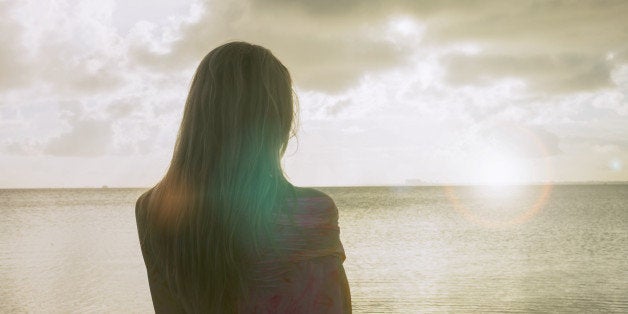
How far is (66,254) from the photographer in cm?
3059

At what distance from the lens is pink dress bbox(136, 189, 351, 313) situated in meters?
1.71

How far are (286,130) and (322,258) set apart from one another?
1.35ft

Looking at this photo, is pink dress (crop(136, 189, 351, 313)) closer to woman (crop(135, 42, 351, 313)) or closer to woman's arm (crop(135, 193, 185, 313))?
woman (crop(135, 42, 351, 313))

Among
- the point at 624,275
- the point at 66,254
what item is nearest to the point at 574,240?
the point at 624,275

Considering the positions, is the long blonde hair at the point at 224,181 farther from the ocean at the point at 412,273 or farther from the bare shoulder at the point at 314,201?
the ocean at the point at 412,273

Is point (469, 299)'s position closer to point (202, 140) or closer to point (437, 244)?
point (202, 140)

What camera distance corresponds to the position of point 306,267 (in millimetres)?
1725

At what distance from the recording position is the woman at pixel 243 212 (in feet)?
5.65

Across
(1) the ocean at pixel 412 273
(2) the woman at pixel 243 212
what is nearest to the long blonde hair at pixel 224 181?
(2) the woman at pixel 243 212

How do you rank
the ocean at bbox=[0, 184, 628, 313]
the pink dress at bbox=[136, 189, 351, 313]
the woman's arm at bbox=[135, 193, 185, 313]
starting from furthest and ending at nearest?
the ocean at bbox=[0, 184, 628, 313], the woman's arm at bbox=[135, 193, 185, 313], the pink dress at bbox=[136, 189, 351, 313]

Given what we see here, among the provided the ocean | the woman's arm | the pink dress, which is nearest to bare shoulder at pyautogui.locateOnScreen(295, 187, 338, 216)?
the pink dress

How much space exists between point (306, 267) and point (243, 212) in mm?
239

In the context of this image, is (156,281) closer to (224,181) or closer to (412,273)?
(224,181)

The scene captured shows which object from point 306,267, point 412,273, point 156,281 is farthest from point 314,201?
point 412,273
